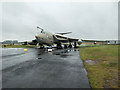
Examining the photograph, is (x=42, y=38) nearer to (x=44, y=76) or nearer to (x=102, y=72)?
(x=44, y=76)

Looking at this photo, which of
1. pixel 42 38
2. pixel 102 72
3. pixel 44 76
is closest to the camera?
pixel 44 76

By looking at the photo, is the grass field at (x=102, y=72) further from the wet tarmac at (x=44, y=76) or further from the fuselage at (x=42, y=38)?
the fuselage at (x=42, y=38)

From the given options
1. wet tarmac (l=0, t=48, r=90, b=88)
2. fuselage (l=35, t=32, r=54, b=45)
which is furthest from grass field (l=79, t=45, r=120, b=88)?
fuselage (l=35, t=32, r=54, b=45)

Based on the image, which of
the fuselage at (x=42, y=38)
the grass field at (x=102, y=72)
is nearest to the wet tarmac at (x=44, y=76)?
the grass field at (x=102, y=72)

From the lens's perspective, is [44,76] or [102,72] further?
[102,72]

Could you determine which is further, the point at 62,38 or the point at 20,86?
the point at 62,38

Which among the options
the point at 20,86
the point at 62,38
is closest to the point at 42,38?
the point at 62,38

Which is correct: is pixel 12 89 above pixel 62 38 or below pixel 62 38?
below

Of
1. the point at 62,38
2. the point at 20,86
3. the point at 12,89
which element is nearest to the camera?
the point at 12,89

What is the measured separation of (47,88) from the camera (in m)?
3.34

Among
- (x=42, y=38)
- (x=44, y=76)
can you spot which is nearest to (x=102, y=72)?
(x=44, y=76)

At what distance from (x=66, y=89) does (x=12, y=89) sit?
2315mm

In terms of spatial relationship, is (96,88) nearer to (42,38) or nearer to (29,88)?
(29,88)

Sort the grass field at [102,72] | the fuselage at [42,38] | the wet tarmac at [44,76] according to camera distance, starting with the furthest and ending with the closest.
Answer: the fuselage at [42,38]
the grass field at [102,72]
the wet tarmac at [44,76]
